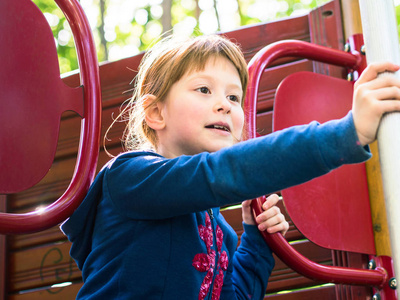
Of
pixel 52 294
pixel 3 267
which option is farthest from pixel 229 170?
pixel 3 267

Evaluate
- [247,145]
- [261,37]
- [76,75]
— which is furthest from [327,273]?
[76,75]

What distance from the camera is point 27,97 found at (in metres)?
1.31

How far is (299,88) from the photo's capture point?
5.87 feet

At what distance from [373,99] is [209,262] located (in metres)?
0.64

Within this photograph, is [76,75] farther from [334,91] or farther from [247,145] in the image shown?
[247,145]

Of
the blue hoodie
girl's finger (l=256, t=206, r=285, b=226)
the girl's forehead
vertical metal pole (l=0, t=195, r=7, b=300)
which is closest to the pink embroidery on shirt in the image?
the blue hoodie

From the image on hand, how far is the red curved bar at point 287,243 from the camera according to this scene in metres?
1.56

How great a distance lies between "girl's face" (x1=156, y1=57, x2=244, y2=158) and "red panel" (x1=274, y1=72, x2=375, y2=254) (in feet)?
1.01

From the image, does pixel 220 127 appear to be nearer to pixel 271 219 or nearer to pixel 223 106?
pixel 223 106

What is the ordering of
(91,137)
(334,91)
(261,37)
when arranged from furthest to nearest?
1. (261,37)
2. (334,91)
3. (91,137)

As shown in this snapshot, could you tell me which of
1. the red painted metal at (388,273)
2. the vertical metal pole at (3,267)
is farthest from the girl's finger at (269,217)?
the vertical metal pole at (3,267)

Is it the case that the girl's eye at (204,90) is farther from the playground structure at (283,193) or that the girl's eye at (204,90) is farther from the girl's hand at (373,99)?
the girl's hand at (373,99)

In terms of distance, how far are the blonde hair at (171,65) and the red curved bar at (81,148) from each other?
0.17 meters

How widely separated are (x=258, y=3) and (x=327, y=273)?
1217cm
